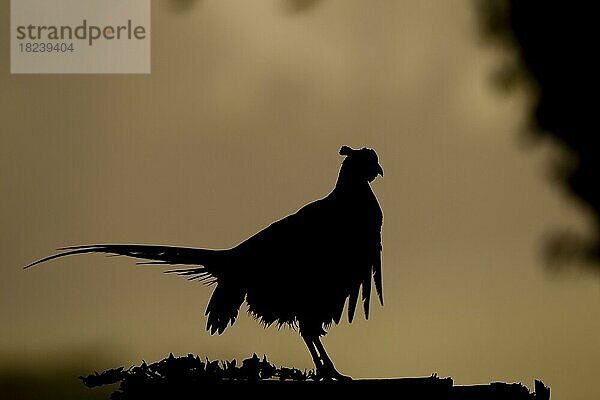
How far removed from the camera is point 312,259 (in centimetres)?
180

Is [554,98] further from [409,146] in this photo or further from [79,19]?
[79,19]

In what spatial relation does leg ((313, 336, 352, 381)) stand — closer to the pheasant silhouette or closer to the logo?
the pheasant silhouette

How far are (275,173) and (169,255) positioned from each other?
0.30 meters

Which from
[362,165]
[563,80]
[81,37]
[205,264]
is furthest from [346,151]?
[81,37]

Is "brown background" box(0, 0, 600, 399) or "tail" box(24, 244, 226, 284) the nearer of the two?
"tail" box(24, 244, 226, 284)

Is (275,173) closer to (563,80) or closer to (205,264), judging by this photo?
(205,264)

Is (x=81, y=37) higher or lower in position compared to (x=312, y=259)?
higher

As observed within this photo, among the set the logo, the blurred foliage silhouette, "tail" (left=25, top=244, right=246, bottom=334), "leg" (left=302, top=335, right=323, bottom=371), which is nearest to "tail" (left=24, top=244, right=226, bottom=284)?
"tail" (left=25, top=244, right=246, bottom=334)

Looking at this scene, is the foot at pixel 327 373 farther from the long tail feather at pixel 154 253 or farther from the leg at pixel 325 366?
the long tail feather at pixel 154 253

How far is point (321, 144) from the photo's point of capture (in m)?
1.93

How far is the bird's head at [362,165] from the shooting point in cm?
183

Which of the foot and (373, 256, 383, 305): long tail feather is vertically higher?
(373, 256, 383, 305): long tail feather

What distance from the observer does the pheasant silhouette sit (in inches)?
70.7

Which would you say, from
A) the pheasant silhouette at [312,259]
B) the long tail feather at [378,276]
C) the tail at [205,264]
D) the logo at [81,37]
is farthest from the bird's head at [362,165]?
the logo at [81,37]
